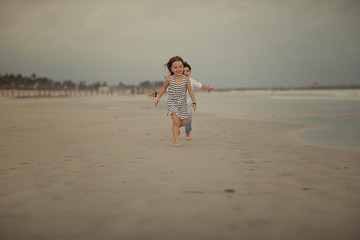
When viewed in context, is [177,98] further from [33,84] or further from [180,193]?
[33,84]

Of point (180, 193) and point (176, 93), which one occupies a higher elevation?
point (176, 93)

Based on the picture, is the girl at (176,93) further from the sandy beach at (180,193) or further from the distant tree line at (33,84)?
the distant tree line at (33,84)

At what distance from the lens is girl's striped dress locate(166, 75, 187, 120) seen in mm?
7418

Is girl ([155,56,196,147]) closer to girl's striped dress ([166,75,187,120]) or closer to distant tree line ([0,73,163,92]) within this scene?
girl's striped dress ([166,75,187,120])

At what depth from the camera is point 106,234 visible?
2568 millimetres

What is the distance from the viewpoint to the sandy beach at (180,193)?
2.65 m

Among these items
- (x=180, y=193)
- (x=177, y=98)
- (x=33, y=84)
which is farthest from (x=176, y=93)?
(x=33, y=84)

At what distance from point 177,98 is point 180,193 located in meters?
4.12

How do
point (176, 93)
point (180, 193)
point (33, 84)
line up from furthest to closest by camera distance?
point (33, 84) → point (176, 93) → point (180, 193)

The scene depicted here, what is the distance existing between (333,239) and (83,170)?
136 inches

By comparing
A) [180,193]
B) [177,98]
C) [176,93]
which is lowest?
[180,193]

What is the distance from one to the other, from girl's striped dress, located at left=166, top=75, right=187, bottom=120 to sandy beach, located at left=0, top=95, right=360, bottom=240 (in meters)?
1.13

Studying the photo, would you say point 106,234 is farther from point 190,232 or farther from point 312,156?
point 312,156

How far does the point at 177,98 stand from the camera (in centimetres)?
749
